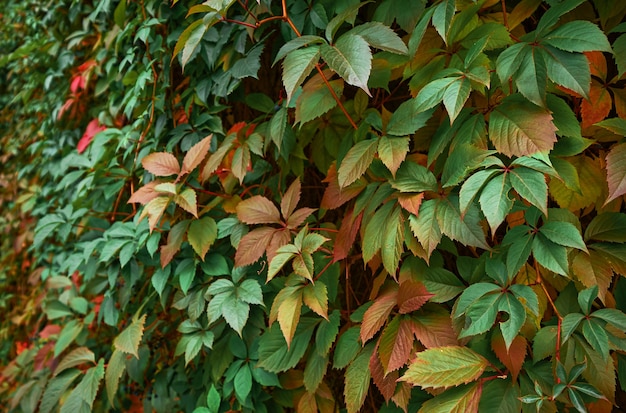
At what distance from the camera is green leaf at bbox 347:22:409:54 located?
95cm

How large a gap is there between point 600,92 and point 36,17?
2.25m

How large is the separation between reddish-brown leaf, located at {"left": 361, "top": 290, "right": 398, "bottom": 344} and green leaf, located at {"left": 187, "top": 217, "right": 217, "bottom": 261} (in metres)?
0.42

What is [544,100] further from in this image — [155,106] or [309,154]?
[155,106]

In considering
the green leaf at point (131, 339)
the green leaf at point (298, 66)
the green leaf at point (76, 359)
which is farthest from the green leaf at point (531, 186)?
the green leaf at point (76, 359)

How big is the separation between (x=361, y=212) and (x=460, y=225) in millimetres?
228

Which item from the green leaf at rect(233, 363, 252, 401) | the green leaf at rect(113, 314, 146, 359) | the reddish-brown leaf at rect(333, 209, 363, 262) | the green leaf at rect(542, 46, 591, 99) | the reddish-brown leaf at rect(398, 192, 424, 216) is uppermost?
the green leaf at rect(542, 46, 591, 99)

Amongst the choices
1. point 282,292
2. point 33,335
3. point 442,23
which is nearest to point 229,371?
point 282,292

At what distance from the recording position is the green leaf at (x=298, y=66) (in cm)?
94

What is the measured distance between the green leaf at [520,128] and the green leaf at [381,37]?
192 mm

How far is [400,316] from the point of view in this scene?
3.28 ft

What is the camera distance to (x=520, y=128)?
0.89 meters

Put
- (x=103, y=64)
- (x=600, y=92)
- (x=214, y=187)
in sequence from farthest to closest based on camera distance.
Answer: (x=103, y=64), (x=214, y=187), (x=600, y=92)

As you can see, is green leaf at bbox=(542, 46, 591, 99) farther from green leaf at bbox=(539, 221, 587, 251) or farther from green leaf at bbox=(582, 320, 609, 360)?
green leaf at bbox=(582, 320, 609, 360)

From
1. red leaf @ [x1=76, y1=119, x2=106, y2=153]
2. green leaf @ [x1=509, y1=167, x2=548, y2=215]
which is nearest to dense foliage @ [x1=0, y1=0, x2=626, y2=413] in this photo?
green leaf @ [x1=509, y1=167, x2=548, y2=215]
